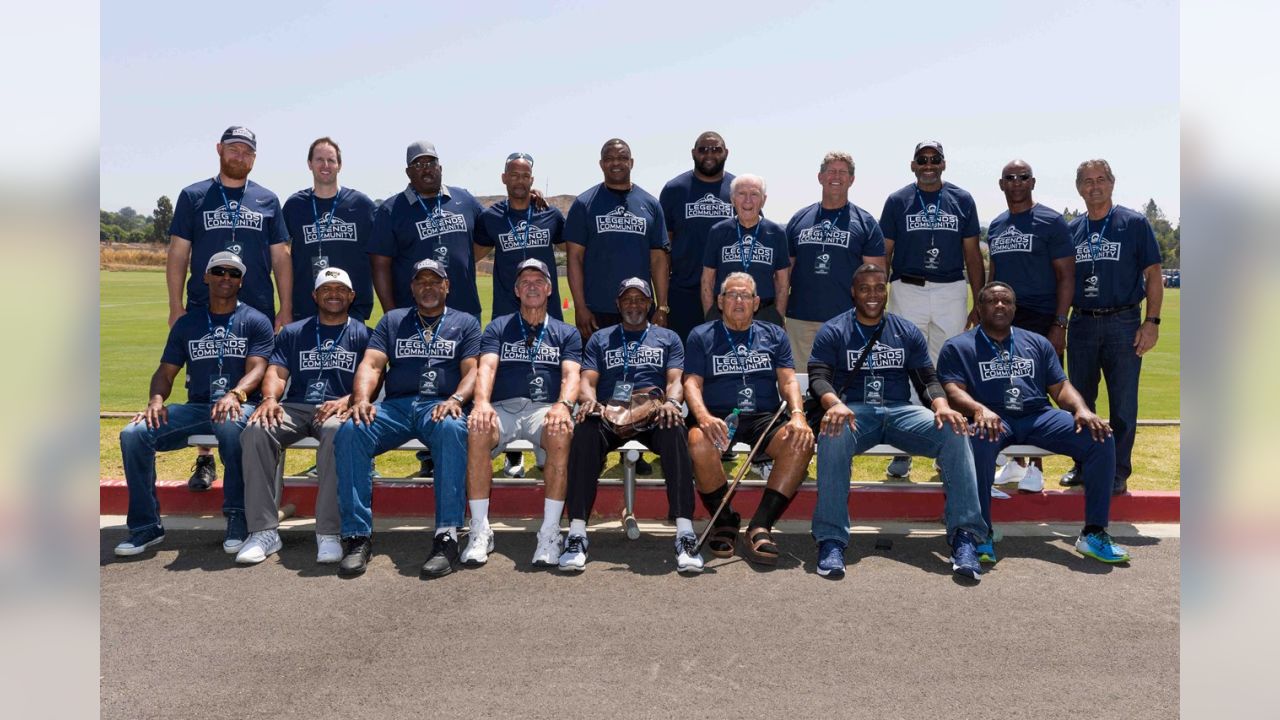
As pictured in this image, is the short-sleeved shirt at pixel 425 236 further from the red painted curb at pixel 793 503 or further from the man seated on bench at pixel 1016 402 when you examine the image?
the man seated on bench at pixel 1016 402

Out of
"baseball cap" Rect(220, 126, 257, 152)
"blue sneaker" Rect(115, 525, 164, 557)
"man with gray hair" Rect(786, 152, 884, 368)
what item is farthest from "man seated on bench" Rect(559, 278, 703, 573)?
"baseball cap" Rect(220, 126, 257, 152)

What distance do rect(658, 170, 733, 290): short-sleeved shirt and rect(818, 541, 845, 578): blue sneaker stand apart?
2.48 meters

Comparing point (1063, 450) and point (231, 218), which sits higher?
point (231, 218)

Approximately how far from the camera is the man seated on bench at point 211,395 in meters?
5.46

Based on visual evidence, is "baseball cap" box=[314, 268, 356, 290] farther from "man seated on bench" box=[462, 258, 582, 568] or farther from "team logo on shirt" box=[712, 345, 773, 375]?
"team logo on shirt" box=[712, 345, 773, 375]

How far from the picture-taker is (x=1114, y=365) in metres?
6.36

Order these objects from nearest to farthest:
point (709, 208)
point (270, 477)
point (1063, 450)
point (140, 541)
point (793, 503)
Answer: point (140, 541) → point (270, 477) → point (1063, 450) → point (793, 503) → point (709, 208)

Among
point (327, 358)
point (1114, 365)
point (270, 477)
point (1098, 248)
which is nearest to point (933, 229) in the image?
point (1098, 248)

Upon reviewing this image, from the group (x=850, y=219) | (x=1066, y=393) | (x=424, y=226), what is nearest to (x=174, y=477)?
(x=424, y=226)

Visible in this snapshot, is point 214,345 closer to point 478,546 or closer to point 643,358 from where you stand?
point 478,546

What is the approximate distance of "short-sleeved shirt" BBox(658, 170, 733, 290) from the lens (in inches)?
275

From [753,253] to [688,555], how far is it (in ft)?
7.50

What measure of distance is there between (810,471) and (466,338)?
271 cm
